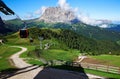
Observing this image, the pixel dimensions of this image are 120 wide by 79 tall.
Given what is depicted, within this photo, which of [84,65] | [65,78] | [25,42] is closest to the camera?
[65,78]

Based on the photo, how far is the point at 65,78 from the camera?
35.1 m

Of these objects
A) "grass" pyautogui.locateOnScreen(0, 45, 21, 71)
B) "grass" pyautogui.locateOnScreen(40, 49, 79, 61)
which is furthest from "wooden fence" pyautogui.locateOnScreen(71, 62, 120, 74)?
"grass" pyautogui.locateOnScreen(40, 49, 79, 61)

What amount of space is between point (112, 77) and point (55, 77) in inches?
366

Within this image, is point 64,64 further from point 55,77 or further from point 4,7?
point 4,7

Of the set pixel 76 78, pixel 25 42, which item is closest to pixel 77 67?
pixel 76 78

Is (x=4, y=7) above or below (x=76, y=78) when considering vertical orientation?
above

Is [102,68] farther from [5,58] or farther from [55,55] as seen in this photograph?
[55,55]

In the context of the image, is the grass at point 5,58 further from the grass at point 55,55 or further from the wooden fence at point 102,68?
the wooden fence at point 102,68

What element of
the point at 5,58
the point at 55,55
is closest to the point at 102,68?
the point at 5,58

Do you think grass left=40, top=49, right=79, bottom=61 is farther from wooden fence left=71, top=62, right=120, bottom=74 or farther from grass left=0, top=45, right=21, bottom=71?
wooden fence left=71, top=62, right=120, bottom=74

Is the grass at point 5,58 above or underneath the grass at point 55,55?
above

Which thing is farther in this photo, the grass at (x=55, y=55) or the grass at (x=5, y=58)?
the grass at (x=55, y=55)

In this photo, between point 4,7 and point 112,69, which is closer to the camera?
point 4,7

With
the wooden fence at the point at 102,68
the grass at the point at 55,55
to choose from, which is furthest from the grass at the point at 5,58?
the wooden fence at the point at 102,68
